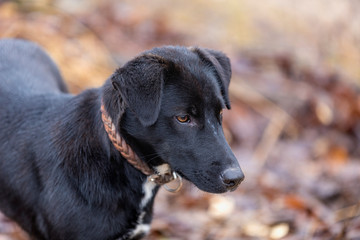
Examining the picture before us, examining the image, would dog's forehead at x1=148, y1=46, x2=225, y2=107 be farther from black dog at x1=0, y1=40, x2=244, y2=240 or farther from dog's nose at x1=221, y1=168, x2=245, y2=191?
dog's nose at x1=221, y1=168, x2=245, y2=191

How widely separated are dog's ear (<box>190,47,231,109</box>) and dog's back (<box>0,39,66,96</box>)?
4.06ft

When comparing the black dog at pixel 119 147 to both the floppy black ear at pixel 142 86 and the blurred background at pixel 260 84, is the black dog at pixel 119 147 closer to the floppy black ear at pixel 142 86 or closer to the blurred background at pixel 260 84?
the floppy black ear at pixel 142 86

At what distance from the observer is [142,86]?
9.96 ft

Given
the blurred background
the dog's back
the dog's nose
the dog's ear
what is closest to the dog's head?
the dog's nose

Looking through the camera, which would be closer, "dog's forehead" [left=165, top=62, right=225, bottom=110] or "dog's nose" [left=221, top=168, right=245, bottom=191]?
"dog's nose" [left=221, top=168, right=245, bottom=191]

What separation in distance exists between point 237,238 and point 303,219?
71 cm

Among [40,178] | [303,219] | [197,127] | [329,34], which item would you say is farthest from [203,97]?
[329,34]

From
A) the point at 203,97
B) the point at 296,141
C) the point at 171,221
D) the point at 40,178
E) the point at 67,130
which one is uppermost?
the point at 203,97

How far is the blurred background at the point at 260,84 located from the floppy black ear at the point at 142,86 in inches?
77.0

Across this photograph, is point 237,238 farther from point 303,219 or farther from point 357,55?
point 357,55

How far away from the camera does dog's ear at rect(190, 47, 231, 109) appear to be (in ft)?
11.5

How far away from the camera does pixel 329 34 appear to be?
354 inches

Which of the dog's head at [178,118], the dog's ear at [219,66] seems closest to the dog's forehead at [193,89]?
the dog's head at [178,118]

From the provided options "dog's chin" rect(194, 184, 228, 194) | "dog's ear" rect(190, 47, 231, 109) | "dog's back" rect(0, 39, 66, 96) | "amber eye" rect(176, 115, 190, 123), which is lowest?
"dog's chin" rect(194, 184, 228, 194)
